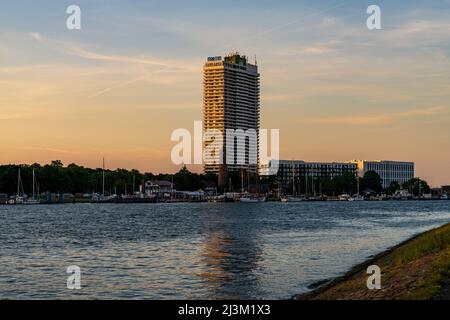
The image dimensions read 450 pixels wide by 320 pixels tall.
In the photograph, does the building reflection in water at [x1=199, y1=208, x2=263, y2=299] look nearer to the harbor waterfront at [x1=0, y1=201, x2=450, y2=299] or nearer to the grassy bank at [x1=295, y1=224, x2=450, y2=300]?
the harbor waterfront at [x1=0, y1=201, x2=450, y2=299]

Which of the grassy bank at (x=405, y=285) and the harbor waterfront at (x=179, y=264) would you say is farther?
the harbor waterfront at (x=179, y=264)

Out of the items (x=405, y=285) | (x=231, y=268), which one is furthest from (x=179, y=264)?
(x=405, y=285)

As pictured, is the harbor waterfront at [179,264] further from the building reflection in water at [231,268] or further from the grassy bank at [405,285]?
the grassy bank at [405,285]

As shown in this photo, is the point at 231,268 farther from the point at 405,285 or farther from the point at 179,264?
the point at 405,285

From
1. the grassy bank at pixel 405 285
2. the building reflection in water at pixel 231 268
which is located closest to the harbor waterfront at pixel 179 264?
the building reflection in water at pixel 231 268

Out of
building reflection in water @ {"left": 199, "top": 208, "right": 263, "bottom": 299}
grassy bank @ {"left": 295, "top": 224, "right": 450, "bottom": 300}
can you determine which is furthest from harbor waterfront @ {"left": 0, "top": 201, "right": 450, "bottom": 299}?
grassy bank @ {"left": 295, "top": 224, "right": 450, "bottom": 300}

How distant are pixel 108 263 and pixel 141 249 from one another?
10.9 metres

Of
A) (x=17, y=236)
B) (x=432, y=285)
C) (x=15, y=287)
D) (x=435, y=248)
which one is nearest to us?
(x=432, y=285)
